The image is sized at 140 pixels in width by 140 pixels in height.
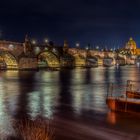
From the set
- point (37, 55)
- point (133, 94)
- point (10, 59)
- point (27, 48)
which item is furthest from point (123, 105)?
point (37, 55)

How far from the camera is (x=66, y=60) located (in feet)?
529

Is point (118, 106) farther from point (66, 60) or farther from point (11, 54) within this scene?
point (66, 60)

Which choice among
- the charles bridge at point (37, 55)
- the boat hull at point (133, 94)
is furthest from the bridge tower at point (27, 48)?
the boat hull at point (133, 94)

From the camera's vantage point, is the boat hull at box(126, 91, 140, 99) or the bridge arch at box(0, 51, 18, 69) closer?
the boat hull at box(126, 91, 140, 99)

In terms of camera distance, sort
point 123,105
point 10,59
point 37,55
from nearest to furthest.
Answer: point 123,105, point 10,59, point 37,55

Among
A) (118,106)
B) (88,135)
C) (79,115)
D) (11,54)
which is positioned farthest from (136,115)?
(11,54)

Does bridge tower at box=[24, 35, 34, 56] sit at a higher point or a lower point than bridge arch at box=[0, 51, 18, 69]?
higher

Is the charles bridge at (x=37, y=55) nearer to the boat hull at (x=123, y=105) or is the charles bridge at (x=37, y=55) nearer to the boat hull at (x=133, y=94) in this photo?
the boat hull at (x=133, y=94)

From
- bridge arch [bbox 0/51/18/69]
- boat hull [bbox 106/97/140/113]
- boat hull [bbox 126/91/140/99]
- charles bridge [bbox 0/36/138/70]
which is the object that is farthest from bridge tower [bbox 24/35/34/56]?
boat hull [bbox 106/97/140/113]

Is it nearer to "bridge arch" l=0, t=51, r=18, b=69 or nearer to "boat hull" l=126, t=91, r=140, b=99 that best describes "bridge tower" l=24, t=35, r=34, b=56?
"bridge arch" l=0, t=51, r=18, b=69

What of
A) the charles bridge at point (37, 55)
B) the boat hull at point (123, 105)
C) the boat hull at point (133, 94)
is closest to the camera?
the boat hull at point (123, 105)

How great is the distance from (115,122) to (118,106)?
11.1 ft

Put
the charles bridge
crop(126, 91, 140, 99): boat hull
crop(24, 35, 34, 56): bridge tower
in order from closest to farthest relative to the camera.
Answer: crop(126, 91, 140, 99): boat hull, the charles bridge, crop(24, 35, 34, 56): bridge tower

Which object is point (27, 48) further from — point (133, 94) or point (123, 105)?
point (123, 105)
